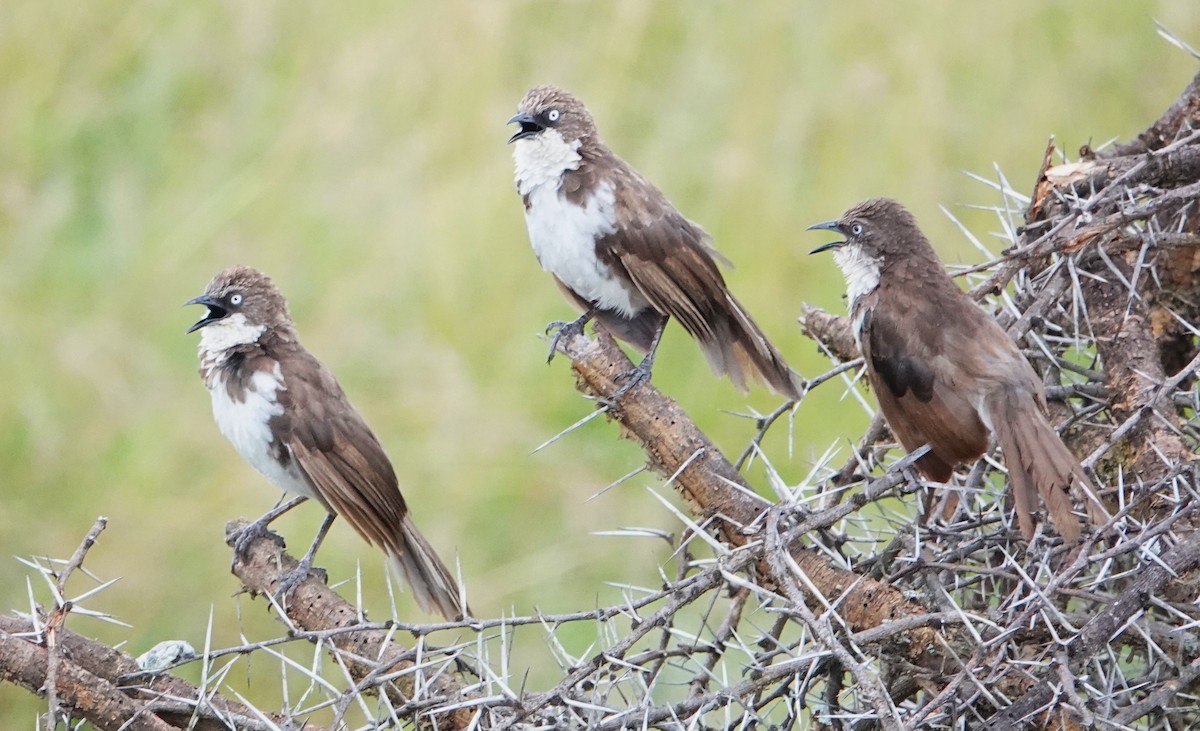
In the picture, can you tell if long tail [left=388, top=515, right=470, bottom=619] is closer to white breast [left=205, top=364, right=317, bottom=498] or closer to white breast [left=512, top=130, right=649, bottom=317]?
white breast [left=205, top=364, right=317, bottom=498]

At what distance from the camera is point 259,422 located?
14.0 ft

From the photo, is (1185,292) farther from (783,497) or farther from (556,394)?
(556,394)

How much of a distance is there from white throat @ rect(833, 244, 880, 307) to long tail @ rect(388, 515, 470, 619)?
1.49 meters

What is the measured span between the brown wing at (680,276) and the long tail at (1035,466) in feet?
4.03

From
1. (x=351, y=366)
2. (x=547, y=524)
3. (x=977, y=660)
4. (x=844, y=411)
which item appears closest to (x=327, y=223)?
(x=351, y=366)

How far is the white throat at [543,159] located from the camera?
4617 millimetres

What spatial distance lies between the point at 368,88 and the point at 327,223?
96 cm

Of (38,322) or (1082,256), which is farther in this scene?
(38,322)

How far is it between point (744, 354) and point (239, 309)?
1704 mm

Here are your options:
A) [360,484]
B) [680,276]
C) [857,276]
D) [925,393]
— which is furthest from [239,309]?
[925,393]

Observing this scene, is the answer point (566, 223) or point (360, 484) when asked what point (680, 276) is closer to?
point (566, 223)

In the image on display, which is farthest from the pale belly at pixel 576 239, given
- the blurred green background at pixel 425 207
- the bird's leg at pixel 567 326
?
the blurred green background at pixel 425 207

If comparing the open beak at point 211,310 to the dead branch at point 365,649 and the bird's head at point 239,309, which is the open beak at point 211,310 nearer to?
the bird's head at point 239,309

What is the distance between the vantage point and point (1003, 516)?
126 inches
